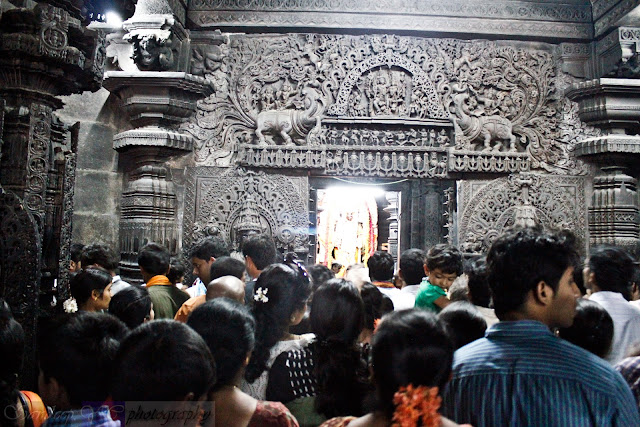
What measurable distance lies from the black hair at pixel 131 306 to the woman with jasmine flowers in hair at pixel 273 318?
68 centimetres

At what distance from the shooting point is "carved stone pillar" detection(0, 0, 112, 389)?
2.75m

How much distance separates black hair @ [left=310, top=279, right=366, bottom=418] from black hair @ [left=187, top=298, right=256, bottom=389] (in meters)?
0.36

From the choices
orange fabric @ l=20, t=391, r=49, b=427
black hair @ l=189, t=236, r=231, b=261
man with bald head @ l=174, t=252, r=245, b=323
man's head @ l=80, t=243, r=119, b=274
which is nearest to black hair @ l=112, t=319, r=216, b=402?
orange fabric @ l=20, t=391, r=49, b=427

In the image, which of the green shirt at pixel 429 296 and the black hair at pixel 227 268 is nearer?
the green shirt at pixel 429 296

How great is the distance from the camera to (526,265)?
1.59 m

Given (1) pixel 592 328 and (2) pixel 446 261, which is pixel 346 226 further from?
(1) pixel 592 328

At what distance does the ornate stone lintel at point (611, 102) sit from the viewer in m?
6.83

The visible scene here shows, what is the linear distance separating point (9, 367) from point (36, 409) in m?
0.21

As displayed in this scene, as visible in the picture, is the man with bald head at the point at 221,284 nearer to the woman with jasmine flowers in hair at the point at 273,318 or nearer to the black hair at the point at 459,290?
the woman with jasmine flowers in hair at the point at 273,318

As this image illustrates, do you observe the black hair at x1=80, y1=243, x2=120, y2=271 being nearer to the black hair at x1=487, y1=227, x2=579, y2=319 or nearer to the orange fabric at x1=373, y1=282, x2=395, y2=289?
the orange fabric at x1=373, y1=282, x2=395, y2=289

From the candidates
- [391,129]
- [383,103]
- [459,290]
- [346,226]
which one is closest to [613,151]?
[391,129]

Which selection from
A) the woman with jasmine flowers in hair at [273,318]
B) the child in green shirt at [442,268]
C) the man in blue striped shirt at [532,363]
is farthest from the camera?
the child in green shirt at [442,268]

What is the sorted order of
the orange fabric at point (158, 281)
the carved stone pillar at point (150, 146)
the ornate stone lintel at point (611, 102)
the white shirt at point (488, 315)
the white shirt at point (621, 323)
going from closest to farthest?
the white shirt at point (621, 323) < the white shirt at point (488, 315) < the orange fabric at point (158, 281) < the carved stone pillar at point (150, 146) < the ornate stone lintel at point (611, 102)

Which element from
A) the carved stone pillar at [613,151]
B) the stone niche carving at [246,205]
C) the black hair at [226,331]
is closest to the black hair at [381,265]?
the black hair at [226,331]
